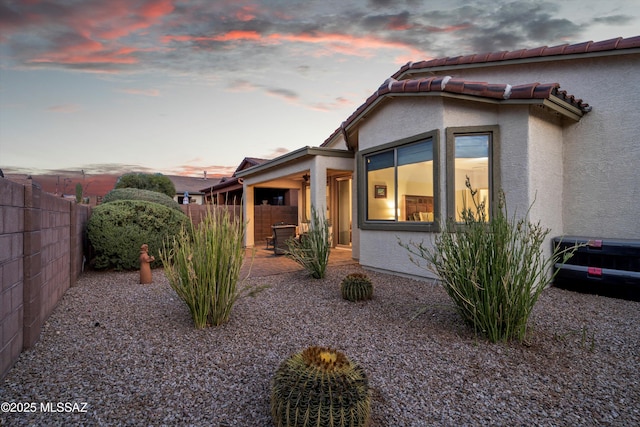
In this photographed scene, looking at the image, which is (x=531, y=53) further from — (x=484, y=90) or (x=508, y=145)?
(x=508, y=145)

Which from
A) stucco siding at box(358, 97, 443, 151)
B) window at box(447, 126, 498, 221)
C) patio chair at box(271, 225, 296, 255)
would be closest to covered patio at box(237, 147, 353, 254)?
patio chair at box(271, 225, 296, 255)

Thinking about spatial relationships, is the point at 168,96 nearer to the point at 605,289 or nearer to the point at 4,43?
the point at 4,43

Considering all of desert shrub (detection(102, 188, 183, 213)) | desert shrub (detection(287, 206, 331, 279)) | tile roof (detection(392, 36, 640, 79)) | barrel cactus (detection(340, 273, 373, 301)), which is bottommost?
barrel cactus (detection(340, 273, 373, 301))

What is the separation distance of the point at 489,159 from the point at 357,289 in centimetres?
312

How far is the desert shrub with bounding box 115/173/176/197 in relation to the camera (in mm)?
16922

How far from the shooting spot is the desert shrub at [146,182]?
1692 cm

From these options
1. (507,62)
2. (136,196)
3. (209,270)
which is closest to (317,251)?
(209,270)

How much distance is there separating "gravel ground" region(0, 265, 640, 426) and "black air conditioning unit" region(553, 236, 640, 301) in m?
0.36

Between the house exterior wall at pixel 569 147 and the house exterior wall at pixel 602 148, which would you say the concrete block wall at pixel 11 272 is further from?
the house exterior wall at pixel 602 148

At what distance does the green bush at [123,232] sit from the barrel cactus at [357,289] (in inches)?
153

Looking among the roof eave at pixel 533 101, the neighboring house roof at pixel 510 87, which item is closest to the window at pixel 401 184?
the roof eave at pixel 533 101

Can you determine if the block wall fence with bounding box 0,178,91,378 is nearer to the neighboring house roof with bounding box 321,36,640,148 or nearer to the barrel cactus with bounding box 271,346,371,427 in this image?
the barrel cactus with bounding box 271,346,371,427

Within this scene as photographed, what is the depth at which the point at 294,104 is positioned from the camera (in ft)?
35.2

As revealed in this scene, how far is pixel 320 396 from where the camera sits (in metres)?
1.87
